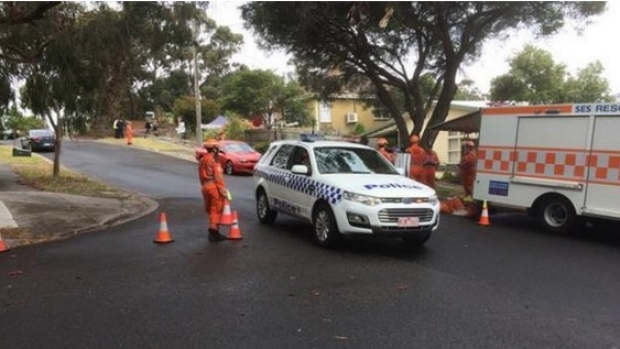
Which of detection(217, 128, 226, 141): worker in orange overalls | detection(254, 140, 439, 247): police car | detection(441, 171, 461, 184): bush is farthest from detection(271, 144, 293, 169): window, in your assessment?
detection(217, 128, 226, 141): worker in orange overalls

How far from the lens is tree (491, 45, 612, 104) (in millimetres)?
38312

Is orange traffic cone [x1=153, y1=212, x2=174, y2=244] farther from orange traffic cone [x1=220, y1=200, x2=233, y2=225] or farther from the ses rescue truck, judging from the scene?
the ses rescue truck

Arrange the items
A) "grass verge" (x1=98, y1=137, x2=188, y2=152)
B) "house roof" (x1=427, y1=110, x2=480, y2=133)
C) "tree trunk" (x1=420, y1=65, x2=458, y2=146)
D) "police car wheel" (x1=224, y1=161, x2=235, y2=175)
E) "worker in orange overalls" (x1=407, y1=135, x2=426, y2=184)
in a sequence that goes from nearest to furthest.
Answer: "worker in orange overalls" (x1=407, y1=135, x2=426, y2=184) < "house roof" (x1=427, y1=110, x2=480, y2=133) < "tree trunk" (x1=420, y1=65, x2=458, y2=146) < "police car wheel" (x1=224, y1=161, x2=235, y2=175) < "grass verge" (x1=98, y1=137, x2=188, y2=152)

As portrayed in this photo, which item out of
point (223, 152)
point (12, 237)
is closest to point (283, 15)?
point (223, 152)

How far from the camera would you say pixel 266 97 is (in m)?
39.7

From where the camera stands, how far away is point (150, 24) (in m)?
11.0

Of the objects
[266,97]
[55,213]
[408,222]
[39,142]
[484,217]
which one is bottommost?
[39,142]

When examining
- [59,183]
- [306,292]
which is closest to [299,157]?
[306,292]

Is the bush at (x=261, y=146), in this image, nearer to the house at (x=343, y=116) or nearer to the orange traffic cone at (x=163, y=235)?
the house at (x=343, y=116)

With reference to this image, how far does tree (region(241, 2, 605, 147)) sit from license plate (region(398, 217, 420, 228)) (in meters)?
7.57

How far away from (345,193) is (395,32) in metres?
15.0

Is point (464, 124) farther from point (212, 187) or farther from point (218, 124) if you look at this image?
point (218, 124)

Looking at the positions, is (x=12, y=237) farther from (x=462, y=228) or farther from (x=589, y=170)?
(x=589, y=170)

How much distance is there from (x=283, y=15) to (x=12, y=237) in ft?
36.7
